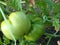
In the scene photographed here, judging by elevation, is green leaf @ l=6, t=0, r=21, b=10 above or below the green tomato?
above

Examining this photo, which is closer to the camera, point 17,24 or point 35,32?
point 17,24

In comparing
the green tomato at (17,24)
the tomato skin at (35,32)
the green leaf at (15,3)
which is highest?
the green leaf at (15,3)

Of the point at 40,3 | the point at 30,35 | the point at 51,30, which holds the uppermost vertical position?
the point at 40,3

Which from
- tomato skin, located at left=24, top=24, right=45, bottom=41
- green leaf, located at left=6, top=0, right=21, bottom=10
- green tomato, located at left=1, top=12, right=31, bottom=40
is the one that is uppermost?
green leaf, located at left=6, top=0, right=21, bottom=10

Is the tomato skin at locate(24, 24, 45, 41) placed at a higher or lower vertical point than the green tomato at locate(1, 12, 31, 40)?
lower

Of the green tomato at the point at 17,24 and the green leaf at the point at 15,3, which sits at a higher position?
the green leaf at the point at 15,3

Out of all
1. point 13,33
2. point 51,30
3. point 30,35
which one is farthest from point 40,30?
point 51,30

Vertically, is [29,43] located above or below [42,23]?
below

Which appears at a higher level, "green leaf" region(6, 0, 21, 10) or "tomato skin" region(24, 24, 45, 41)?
"green leaf" region(6, 0, 21, 10)

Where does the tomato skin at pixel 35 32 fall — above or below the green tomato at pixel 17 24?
below

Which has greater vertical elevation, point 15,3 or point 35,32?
point 15,3

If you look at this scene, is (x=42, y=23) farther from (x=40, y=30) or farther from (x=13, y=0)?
(x=13, y=0)
